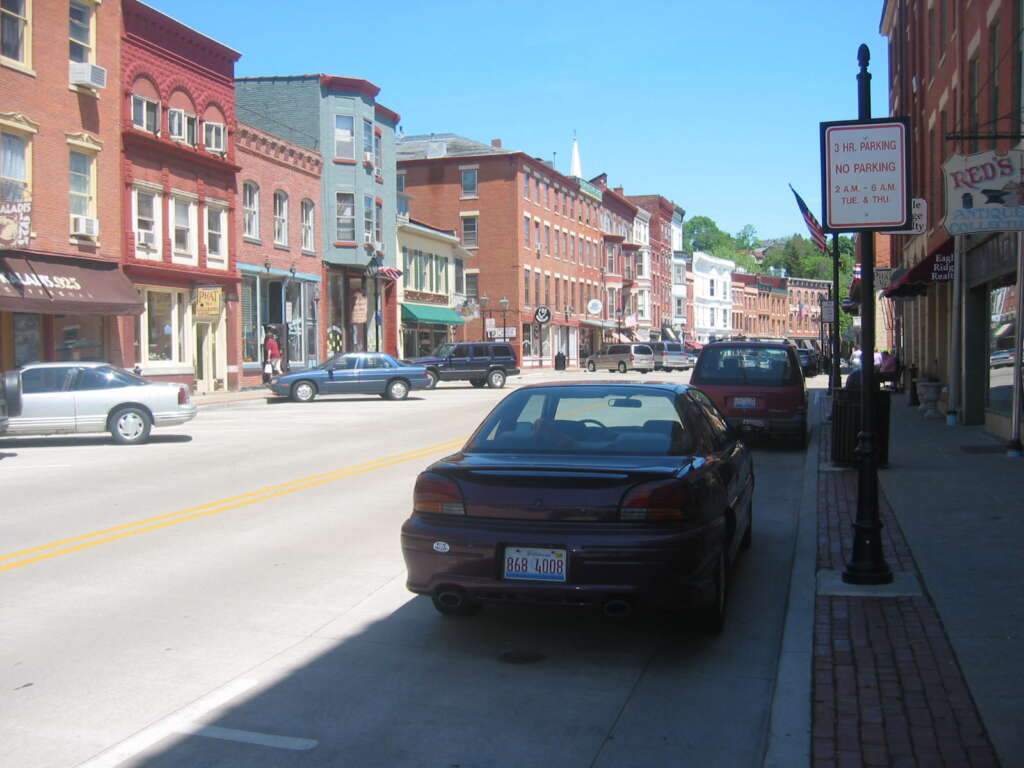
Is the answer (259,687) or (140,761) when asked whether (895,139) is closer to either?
(259,687)

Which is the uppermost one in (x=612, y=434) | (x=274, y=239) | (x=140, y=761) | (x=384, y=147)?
(x=384, y=147)

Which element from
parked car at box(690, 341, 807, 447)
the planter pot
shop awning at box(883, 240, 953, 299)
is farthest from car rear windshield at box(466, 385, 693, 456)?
the planter pot

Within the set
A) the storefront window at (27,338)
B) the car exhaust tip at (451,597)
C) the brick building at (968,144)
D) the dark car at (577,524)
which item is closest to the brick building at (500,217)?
the storefront window at (27,338)

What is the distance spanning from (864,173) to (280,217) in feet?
115

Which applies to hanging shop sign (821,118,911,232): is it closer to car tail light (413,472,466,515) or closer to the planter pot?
car tail light (413,472,466,515)

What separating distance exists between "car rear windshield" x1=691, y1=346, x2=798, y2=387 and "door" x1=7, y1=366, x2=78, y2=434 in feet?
34.6

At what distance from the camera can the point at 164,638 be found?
249 inches

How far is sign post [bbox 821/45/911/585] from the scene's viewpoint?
7305mm

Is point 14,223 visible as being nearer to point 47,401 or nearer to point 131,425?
point 47,401

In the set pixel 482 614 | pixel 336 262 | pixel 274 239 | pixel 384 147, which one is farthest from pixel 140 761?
pixel 384 147

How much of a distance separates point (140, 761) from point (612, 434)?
3.35 m

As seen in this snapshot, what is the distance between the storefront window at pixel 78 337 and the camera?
28641 mm

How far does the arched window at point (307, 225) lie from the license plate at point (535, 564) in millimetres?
37450

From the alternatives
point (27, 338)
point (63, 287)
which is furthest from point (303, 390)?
point (27, 338)
